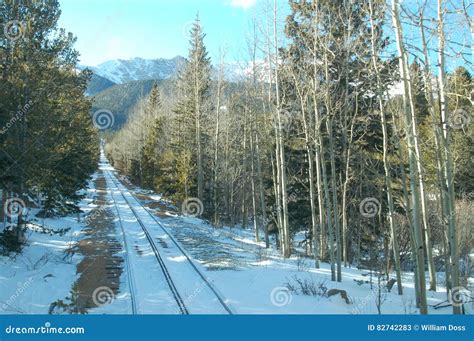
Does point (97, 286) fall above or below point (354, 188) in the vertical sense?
below

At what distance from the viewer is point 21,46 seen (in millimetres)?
15305

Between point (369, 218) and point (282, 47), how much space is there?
8.96 m

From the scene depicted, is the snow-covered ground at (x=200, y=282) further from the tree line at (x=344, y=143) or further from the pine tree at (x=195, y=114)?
the pine tree at (x=195, y=114)

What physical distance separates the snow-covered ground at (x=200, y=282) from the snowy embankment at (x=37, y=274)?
23 mm

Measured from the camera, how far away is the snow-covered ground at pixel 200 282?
9555 mm

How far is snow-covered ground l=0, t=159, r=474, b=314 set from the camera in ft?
31.3

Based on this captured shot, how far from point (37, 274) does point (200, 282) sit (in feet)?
17.3

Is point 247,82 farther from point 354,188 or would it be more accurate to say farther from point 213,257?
point 213,257

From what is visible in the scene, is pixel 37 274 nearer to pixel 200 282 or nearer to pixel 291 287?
pixel 200 282

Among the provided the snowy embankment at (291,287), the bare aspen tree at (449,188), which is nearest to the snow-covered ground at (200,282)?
the snowy embankment at (291,287)

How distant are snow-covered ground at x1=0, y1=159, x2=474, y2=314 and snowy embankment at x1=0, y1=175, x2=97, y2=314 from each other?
0.08 ft
